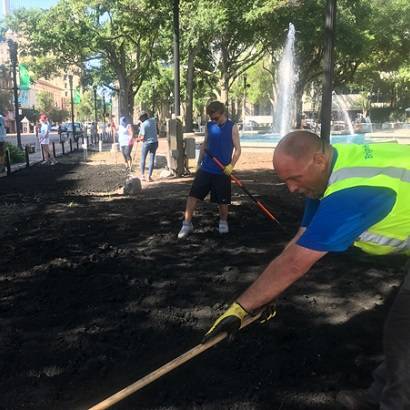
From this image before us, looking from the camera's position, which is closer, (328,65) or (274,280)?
(274,280)

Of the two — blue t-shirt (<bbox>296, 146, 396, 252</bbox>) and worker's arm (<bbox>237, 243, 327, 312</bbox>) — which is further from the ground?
blue t-shirt (<bbox>296, 146, 396, 252</bbox>)

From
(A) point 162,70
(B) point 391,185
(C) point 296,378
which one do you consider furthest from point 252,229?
(A) point 162,70

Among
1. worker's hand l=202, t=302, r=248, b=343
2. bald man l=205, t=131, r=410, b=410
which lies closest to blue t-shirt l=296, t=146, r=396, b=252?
bald man l=205, t=131, r=410, b=410

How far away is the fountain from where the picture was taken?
115 ft

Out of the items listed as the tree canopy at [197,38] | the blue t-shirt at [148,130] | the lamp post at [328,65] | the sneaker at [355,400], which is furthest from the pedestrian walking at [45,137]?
the sneaker at [355,400]

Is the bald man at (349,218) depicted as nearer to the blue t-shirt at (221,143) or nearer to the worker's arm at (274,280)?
the worker's arm at (274,280)

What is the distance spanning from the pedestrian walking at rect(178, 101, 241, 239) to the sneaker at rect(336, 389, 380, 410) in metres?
3.75

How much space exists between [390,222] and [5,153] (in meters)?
14.5

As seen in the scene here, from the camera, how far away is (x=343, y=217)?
81.0 inches

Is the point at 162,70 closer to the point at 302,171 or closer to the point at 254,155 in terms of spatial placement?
the point at 254,155

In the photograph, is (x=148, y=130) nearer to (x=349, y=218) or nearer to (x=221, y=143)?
(x=221, y=143)

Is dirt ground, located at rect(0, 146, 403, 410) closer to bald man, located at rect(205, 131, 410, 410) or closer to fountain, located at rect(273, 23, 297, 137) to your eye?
bald man, located at rect(205, 131, 410, 410)

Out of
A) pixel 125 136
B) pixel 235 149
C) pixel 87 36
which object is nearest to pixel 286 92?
pixel 87 36

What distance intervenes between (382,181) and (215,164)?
436 centimetres
